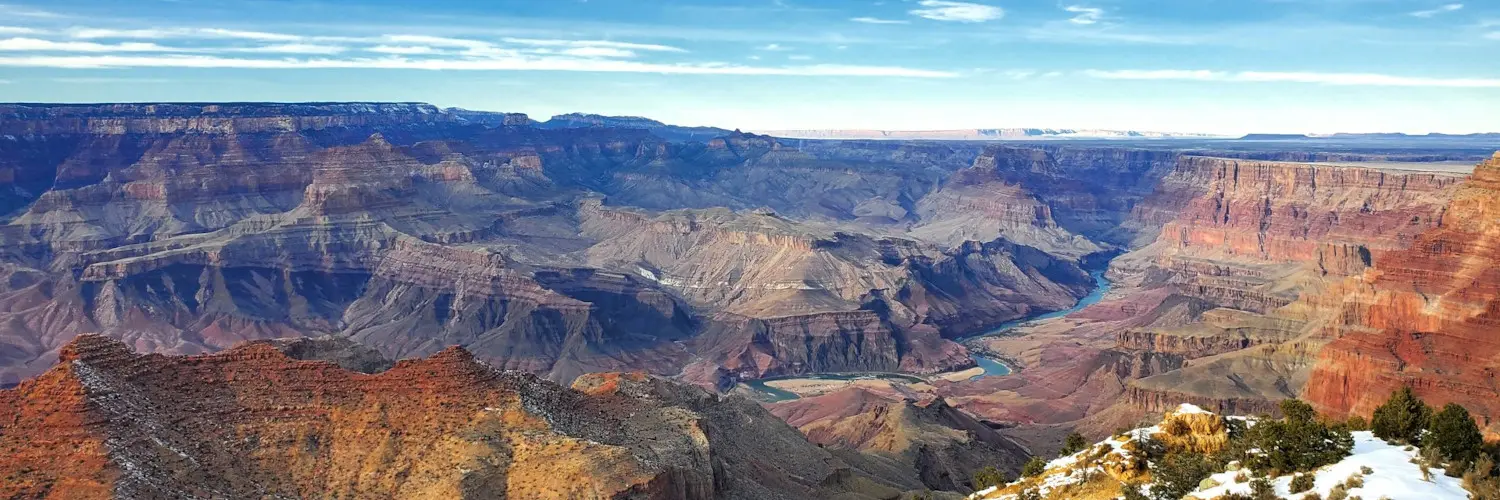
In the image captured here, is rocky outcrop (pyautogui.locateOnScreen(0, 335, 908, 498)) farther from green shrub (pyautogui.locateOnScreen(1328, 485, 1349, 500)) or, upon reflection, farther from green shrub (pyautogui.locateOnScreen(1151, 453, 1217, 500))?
green shrub (pyautogui.locateOnScreen(1328, 485, 1349, 500))

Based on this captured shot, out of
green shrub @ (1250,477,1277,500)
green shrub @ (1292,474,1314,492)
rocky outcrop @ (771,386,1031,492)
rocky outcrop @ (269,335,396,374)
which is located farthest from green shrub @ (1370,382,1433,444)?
rocky outcrop @ (771,386,1031,492)

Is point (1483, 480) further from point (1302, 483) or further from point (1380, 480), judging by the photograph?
point (1302, 483)

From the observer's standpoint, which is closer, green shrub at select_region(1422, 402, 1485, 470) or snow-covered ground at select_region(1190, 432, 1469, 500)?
snow-covered ground at select_region(1190, 432, 1469, 500)

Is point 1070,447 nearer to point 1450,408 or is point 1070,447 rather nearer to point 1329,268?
point 1450,408

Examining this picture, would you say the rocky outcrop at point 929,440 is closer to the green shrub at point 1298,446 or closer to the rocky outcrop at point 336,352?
the rocky outcrop at point 336,352

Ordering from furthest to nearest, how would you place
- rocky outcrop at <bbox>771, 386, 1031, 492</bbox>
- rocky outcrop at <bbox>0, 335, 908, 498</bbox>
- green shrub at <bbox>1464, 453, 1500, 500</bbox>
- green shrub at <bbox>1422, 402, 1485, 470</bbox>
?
rocky outcrop at <bbox>771, 386, 1031, 492</bbox> < rocky outcrop at <bbox>0, 335, 908, 498</bbox> < green shrub at <bbox>1422, 402, 1485, 470</bbox> < green shrub at <bbox>1464, 453, 1500, 500</bbox>

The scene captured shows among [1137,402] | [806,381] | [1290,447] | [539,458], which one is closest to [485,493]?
[539,458]

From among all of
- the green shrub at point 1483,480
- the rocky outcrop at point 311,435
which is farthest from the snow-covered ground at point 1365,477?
the rocky outcrop at point 311,435
